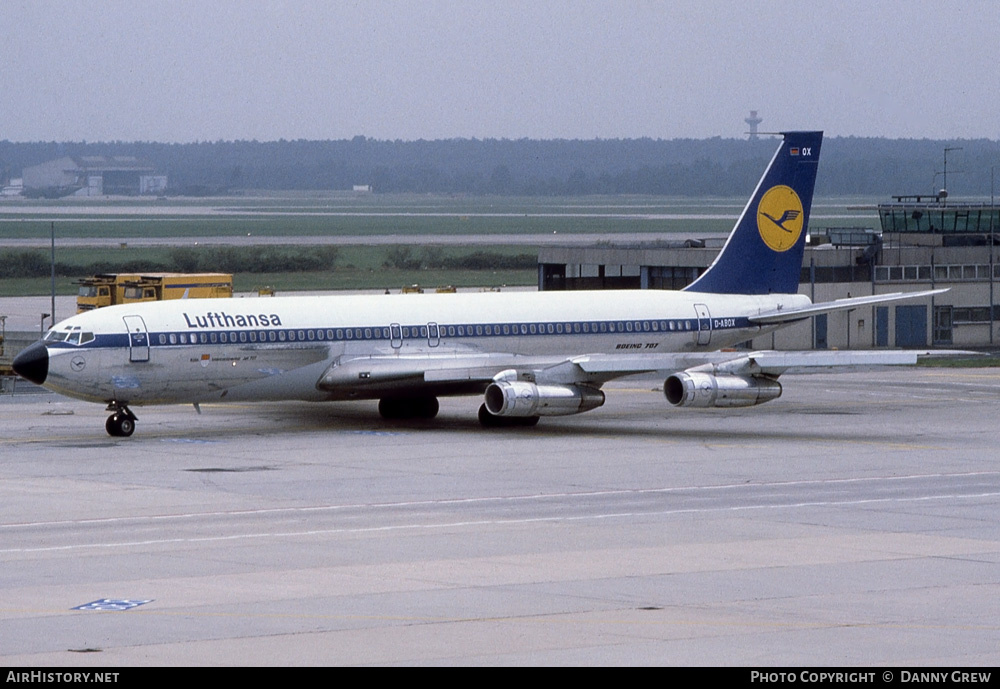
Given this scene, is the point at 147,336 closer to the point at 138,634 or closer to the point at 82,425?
the point at 82,425

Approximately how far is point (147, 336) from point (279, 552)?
18299mm

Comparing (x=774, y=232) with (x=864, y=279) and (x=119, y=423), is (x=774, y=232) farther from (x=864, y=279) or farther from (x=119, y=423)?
(x=864, y=279)

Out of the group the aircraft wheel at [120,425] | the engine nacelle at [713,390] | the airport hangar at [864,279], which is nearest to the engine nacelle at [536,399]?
the engine nacelle at [713,390]

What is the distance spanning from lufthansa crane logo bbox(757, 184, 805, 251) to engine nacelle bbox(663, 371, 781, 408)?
8.67m

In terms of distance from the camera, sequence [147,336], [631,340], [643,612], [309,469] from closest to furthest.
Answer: [643,612] → [309,469] → [147,336] → [631,340]

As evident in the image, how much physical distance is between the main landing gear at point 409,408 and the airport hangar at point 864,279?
31.8m

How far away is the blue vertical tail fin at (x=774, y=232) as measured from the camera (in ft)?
177

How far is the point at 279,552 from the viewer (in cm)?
2684

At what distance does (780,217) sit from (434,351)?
Answer: 14.3 m

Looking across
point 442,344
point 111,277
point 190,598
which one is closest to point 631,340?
point 442,344

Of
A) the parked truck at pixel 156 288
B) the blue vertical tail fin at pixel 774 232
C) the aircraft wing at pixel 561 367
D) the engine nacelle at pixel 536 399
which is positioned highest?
the blue vertical tail fin at pixel 774 232

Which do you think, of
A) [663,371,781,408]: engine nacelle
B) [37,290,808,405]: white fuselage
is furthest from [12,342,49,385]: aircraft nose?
[663,371,781,408]: engine nacelle

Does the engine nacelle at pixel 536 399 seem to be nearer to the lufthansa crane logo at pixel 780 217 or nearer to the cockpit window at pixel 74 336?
the cockpit window at pixel 74 336

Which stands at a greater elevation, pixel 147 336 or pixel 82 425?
pixel 147 336
